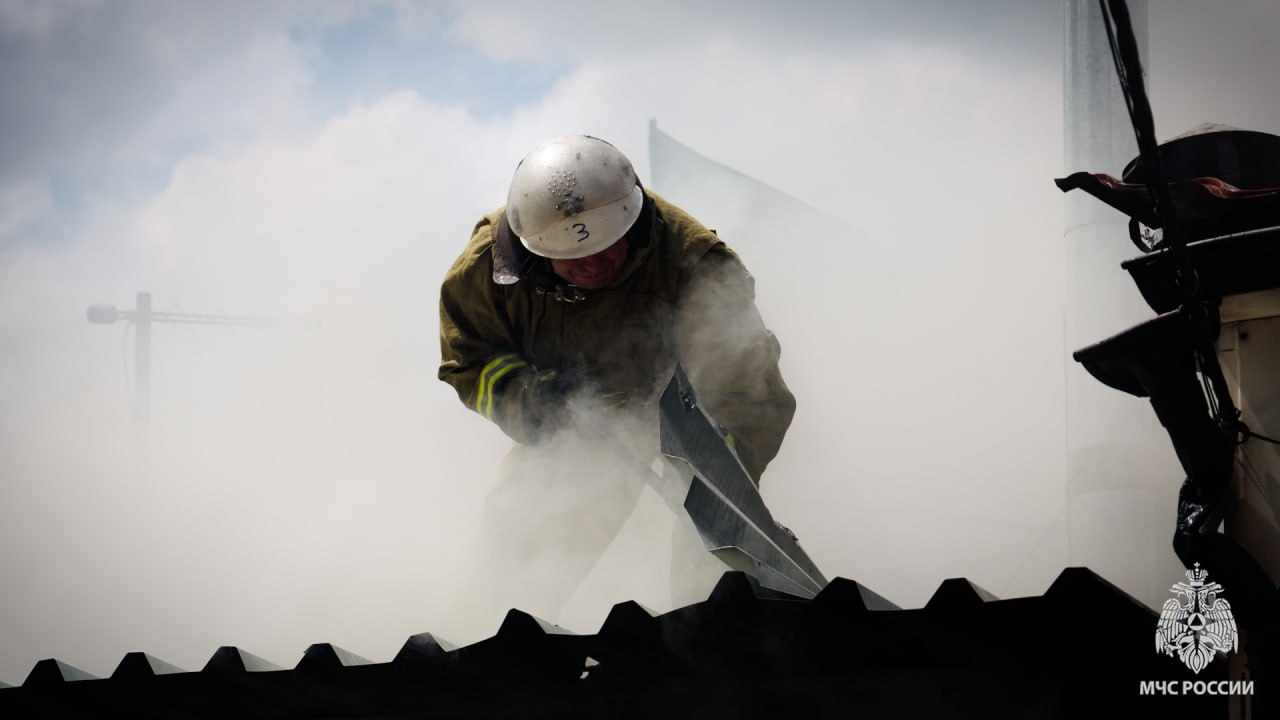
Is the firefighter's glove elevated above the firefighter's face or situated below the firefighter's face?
below

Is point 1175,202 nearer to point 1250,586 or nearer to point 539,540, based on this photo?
point 1250,586

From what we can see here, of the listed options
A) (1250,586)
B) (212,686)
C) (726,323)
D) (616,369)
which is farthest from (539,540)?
(1250,586)

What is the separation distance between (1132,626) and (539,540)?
249 centimetres

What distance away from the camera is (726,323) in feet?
12.4

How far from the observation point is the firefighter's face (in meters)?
3.79

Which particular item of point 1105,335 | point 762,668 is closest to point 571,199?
point 762,668

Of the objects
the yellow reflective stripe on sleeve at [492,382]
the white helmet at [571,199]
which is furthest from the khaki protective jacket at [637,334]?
the white helmet at [571,199]

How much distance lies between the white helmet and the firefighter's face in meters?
0.08

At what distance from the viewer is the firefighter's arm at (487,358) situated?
375 centimetres

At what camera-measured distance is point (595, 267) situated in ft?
12.5
